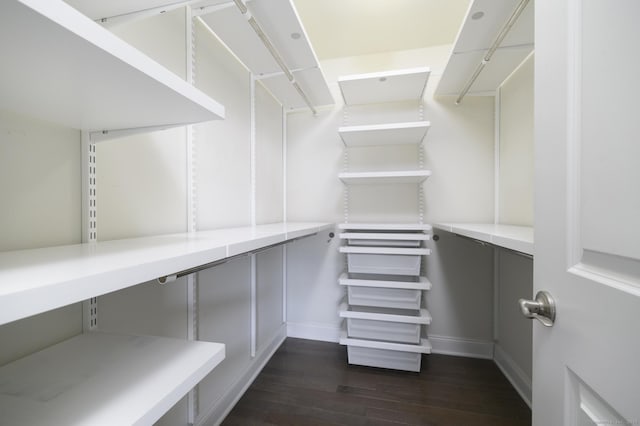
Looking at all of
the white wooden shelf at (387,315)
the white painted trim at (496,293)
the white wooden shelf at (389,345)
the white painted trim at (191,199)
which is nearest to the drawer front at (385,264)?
the white wooden shelf at (387,315)

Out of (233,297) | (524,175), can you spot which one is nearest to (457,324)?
(524,175)

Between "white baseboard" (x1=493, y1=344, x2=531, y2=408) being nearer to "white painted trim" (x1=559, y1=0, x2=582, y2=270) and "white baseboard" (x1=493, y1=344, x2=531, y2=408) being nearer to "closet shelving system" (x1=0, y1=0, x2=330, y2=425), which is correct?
"white painted trim" (x1=559, y1=0, x2=582, y2=270)

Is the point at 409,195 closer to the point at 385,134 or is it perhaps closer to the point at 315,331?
the point at 385,134

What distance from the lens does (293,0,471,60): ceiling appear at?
163 centimetres

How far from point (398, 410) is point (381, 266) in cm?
79

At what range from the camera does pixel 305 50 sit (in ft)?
4.54

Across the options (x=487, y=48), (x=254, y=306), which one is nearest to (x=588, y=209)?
(x=487, y=48)

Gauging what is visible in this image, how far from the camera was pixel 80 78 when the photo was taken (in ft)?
1.51

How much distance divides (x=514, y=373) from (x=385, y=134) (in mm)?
1691

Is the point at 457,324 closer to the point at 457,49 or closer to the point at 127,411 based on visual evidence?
the point at 457,49

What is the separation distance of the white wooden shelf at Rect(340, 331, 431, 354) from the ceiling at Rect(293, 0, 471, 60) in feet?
7.01

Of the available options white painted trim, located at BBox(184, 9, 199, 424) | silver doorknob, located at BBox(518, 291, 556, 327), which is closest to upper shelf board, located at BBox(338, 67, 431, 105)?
white painted trim, located at BBox(184, 9, 199, 424)

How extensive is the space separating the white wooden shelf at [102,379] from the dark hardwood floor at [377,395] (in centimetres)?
93

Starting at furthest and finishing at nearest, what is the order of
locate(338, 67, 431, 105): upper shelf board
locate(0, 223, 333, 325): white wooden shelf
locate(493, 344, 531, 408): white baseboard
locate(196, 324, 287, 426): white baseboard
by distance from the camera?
locate(338, 67, 431, 105): upper shelf board < locate(493, 344, 531, 408): white baseboard < locate(196, 324, 287, 426): white baseboard < locate(0, 223, 333, 325): white wooden shelf
